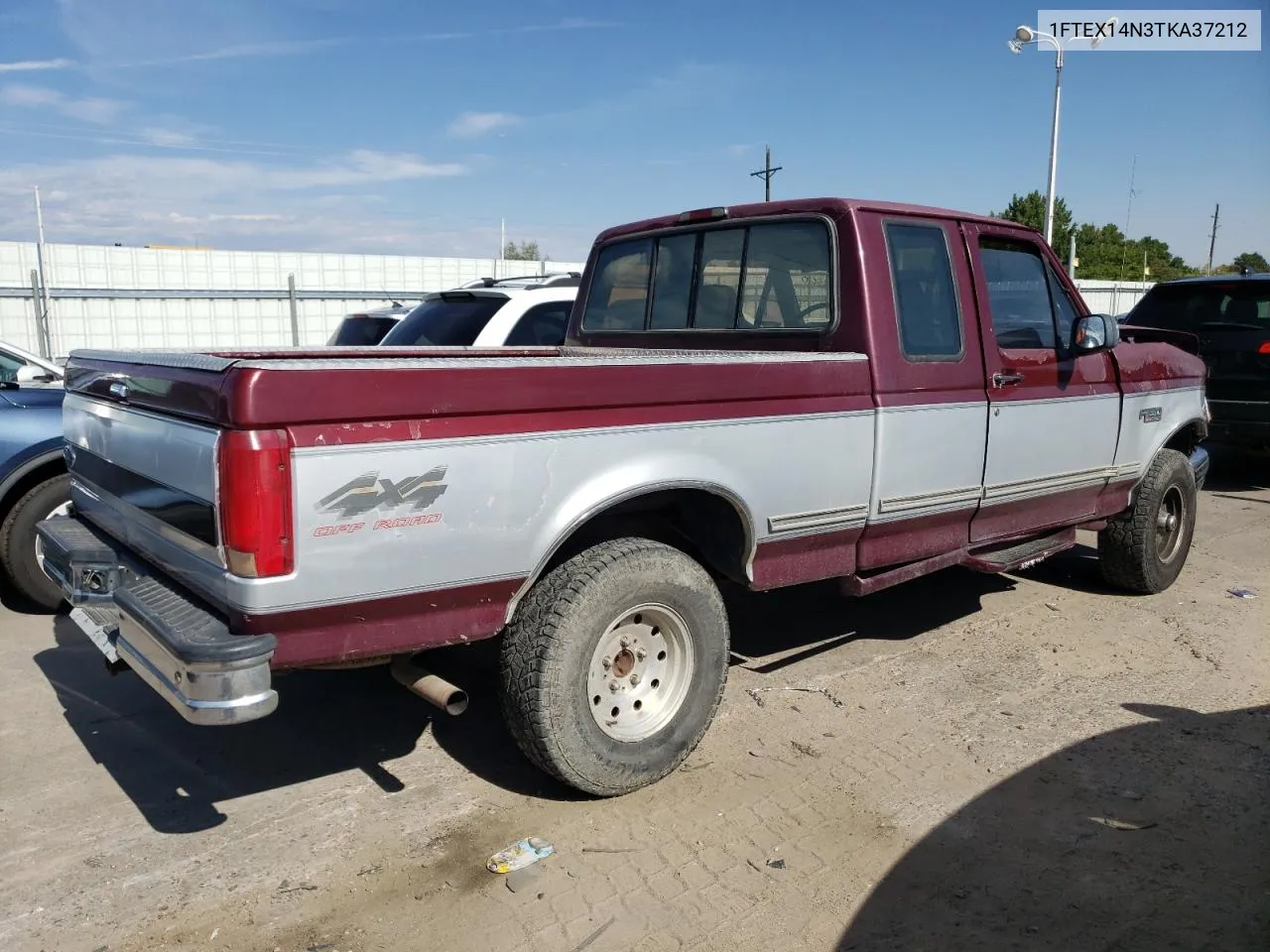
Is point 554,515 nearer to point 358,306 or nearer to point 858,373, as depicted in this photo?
point 858,373

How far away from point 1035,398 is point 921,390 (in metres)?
0.91

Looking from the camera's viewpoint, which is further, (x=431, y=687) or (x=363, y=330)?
(x=363, y=330)

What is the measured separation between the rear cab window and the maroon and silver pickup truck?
0.01 metres

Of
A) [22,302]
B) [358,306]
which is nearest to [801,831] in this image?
[22,302]

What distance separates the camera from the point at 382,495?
2875 millimetres

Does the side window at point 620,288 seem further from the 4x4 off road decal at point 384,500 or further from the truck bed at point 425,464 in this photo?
the 4x4 off road decal at point 384,500

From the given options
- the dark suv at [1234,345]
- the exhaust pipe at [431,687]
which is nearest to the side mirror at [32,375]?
the exhaust pipe at [431,687]

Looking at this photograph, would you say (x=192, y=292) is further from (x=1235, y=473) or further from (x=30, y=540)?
(x=1235, y=473)

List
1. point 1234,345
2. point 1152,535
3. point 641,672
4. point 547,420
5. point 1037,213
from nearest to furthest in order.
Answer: point 547,420, point 641,672, point 1152,535, point 1234,345, point 1037,213

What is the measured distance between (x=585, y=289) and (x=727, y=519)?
226 centimetres

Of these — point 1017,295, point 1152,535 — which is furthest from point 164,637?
point 1152,535

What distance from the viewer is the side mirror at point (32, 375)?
592 cm

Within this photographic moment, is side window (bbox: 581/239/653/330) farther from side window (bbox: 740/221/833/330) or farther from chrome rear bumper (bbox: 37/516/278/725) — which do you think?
chrome rear bumper (bbox: 37/516/278/725)

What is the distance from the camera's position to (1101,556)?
6102 millimetres
